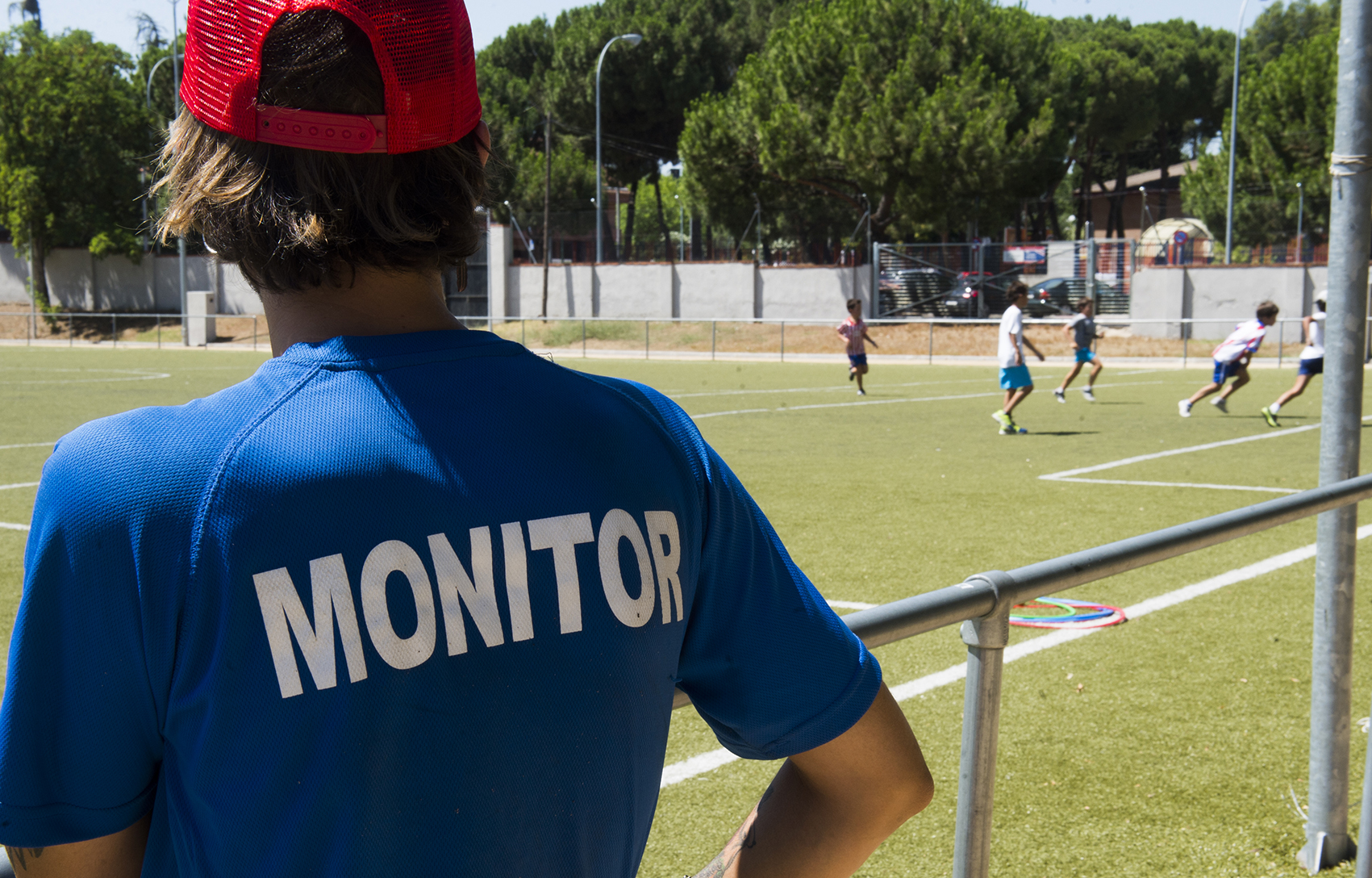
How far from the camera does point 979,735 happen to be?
1951 millimetres

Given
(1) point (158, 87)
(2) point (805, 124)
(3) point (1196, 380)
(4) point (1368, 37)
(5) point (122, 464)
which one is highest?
(1) point (158, 87)

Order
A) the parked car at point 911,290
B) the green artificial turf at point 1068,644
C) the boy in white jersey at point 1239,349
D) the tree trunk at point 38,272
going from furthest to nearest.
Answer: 1. the tree trunk at point 38,272
2. the parked car at point 911,290
3. the boy in white jersey at point 1239,349
4. the green artificial turf at point 1068,644

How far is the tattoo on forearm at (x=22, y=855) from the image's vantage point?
1.01m

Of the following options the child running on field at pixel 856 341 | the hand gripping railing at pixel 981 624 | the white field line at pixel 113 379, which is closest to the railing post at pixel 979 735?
the hand gripping railing at pixel 981 624

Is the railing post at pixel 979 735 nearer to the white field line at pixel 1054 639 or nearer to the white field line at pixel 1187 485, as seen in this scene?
Answer: the white field line at pixel 1054 639

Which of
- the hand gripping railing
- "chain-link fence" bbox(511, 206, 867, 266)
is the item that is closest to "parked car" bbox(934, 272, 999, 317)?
"chain-link fence" bbox(511, 206, 867, 266)

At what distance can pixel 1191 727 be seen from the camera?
4.70m

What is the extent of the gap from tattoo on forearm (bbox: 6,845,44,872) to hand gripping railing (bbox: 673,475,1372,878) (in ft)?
3.01

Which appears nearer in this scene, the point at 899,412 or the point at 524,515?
the point at 524,515

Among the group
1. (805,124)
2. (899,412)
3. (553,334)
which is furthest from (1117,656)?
(805,124)

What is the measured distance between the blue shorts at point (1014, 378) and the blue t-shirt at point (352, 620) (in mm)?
14914

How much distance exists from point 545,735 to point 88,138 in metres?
58.3

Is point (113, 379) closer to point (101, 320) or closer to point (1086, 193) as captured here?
point (101, 320)

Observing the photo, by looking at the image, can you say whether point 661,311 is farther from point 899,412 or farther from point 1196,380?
point 899,412
